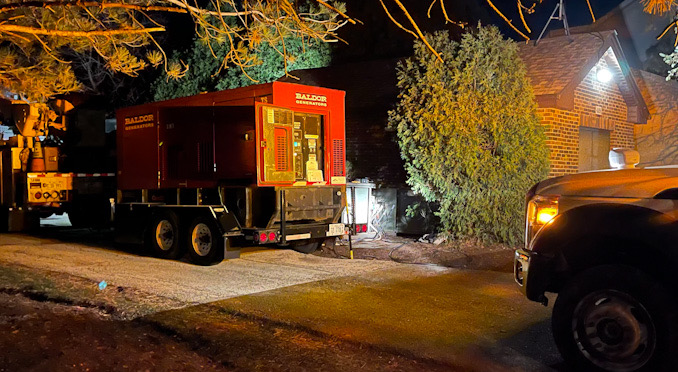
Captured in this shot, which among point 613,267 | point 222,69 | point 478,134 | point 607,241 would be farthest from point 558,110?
point 222,69

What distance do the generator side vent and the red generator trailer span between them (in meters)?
0.02

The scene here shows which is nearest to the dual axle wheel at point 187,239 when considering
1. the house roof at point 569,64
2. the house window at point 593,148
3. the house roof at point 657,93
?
the house roof at point 569,64

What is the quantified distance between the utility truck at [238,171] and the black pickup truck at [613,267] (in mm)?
5557

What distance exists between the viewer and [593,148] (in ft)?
46.6

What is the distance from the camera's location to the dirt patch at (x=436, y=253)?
33.2ft

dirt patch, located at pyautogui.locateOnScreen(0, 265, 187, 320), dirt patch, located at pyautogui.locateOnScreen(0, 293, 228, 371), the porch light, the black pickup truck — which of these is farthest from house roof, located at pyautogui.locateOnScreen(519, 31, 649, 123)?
dirt patch, located at pyautogui.locateOnScreen(0, 293, 228, 371)

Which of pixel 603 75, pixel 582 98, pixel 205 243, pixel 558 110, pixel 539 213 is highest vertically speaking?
pixel 603 75

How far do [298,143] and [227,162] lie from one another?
4.07ft

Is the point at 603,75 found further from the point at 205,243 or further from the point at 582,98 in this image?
the point at 205,243

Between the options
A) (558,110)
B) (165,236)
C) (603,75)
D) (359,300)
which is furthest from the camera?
(603,75)

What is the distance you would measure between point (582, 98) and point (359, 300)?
837 centimetres

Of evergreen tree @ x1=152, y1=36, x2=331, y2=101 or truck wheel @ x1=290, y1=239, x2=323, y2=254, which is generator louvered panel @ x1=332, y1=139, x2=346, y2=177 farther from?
evergreen tree @ x1=152, y1=36, x2=331, y2=101

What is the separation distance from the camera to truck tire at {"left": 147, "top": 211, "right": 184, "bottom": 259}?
35.8ft

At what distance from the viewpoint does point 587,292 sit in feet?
14.5
